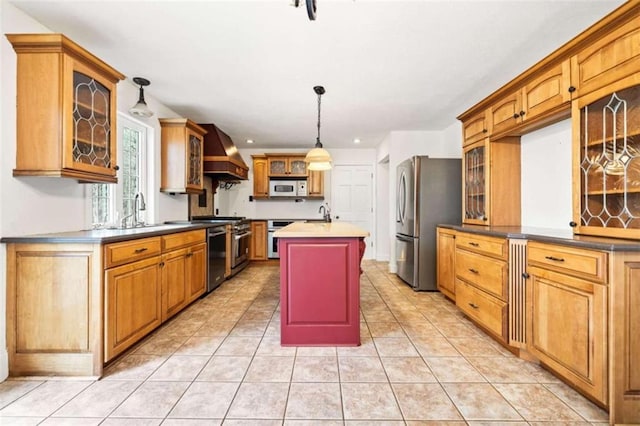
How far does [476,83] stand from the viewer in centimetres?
321

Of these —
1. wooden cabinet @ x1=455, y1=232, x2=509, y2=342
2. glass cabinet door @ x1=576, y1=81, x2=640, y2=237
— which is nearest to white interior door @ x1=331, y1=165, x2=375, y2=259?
wooden cabinet @ x1=455, y1=232, x2=509, y2=342

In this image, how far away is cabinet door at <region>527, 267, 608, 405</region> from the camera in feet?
5.19

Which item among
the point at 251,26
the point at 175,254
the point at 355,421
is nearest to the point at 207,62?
the point at 251,26

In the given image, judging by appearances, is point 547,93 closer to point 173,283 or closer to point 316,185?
point 173,283

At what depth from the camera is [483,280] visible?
2.62 metres

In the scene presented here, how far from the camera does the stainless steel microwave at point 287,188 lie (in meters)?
6.19

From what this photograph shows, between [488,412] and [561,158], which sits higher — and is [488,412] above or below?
below

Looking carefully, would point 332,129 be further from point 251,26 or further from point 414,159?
point 251,26

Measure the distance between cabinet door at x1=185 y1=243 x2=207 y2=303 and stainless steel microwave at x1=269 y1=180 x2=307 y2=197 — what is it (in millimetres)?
2667

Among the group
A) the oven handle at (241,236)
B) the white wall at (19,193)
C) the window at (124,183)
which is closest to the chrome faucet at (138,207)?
the window at (124,183)

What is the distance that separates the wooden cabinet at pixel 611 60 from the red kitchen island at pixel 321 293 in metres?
1.80

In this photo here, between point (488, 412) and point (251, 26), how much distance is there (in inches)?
113

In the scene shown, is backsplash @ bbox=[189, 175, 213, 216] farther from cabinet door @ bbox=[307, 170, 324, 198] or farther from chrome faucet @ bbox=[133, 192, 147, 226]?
cabinet door @ bbox=[307, 170, 324, 198]

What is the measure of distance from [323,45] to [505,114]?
6.01 feet
